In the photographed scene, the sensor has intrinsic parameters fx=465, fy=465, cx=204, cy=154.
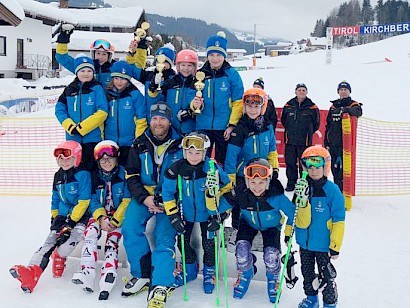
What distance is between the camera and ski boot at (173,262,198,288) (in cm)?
467

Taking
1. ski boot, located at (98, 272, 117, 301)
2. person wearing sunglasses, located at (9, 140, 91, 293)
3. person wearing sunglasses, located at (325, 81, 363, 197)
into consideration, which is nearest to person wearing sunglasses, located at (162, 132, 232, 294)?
ski boot, located at (98, 272, 117, 301)

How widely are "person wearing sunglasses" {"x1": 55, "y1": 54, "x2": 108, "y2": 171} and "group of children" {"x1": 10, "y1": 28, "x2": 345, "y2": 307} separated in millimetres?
12

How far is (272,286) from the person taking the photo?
4391mm

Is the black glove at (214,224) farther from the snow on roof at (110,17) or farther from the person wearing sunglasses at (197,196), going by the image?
the snow on roof at (110,17)

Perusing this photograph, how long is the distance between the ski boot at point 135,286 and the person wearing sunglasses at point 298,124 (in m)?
4.07

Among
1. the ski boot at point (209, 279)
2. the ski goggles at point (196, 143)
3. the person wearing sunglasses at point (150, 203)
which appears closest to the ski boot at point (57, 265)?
the person wearing sunglasses at point (150, 203)

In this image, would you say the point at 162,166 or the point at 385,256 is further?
the point at 385,256

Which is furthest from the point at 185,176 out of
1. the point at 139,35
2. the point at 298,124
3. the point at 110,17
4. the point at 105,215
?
the point at 110,17

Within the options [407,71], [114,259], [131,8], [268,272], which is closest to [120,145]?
[114,259]

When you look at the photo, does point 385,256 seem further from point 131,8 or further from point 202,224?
point 131,8

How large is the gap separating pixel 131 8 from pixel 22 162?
1890 inches

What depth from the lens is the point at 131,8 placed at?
54.5 m

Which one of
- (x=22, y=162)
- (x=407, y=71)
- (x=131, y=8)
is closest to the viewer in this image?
(x=22, y=162)

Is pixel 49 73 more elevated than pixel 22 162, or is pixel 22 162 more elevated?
pixel 49 73
